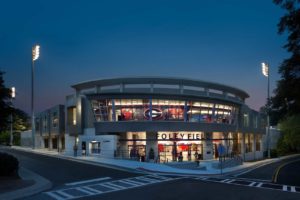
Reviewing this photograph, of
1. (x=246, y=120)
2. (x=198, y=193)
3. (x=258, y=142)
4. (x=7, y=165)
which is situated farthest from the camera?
(x=258, y=142)

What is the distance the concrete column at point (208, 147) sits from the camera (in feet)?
188

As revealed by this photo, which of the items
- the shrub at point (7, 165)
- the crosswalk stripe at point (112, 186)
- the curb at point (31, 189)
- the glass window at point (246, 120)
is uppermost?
the glass window at point (246, 120)

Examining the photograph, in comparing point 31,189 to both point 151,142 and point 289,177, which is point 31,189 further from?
point 151,142

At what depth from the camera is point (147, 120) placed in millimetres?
51719

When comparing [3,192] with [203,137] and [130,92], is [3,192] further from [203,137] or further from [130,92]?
[203,137]

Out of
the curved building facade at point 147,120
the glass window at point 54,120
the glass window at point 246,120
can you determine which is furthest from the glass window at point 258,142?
the glass window at point 54,120

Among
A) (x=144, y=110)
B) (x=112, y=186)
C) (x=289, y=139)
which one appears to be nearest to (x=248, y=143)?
(x=289, y=139)

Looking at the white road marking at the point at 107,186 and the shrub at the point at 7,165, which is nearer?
the white road marking at the point at 107,186

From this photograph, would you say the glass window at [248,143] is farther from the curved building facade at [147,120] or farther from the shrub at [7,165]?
the shrub at [7,165]

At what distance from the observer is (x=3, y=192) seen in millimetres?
19844

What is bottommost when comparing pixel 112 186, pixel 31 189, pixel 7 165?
pixel 112 186

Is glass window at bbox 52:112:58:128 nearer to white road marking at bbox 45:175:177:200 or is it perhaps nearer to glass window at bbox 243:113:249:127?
glass window at bbox 243:113:249:127

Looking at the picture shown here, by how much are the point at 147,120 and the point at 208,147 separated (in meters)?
12.6

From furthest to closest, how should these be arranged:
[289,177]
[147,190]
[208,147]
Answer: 1. [208,147]
2. [289,177]
3. [147,190]
